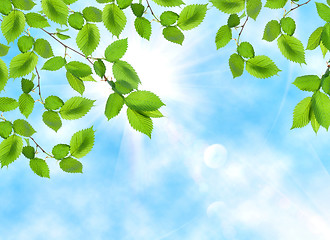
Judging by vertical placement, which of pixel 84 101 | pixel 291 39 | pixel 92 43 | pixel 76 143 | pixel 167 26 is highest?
pixel 291 39

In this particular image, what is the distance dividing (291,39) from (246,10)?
368mm

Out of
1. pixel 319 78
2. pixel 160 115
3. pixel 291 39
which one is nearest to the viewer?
pixel 160 115

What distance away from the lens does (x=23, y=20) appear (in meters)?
2.58

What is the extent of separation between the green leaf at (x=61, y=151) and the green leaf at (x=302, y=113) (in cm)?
152

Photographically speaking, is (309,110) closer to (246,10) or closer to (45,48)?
(246,10)

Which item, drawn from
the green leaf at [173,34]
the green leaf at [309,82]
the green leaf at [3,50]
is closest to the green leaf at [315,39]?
the green leaf at [309,82]

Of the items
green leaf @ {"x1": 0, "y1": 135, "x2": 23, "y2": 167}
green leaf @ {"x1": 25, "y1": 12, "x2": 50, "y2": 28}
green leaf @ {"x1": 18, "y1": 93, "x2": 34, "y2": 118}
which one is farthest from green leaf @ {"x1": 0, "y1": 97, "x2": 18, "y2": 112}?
green leaf @ {"x1": 25, "y1": 12, "x2": 50, "y2": 28}

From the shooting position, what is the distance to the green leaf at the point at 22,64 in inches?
102

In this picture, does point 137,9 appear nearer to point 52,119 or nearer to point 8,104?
point 52,119

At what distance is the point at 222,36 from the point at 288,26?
450 millimetres

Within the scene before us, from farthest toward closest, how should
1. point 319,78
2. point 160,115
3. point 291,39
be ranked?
point 291,39, point 319,78, point 160,115

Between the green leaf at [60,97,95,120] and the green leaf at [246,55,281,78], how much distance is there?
1.12 m

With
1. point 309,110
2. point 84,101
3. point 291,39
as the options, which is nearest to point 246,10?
point 291,39

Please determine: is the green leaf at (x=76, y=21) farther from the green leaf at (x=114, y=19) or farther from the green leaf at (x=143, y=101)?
the green leaf at (x=143, y=101)
